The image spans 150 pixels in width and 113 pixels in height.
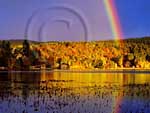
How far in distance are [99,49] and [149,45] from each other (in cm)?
1898

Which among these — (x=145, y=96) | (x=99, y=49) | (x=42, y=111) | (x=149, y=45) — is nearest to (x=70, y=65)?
(x=99, y=49)

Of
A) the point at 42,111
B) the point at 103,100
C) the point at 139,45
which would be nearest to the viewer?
the point at 42,111

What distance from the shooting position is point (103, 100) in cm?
3116

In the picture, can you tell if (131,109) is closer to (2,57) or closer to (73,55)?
(2,57)

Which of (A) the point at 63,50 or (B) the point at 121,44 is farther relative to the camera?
(B) the point at 121,44

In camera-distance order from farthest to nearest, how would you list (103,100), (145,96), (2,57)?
1. (2,57)
2. (145,96)
3. (103,100)

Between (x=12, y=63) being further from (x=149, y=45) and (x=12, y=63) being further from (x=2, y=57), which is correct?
(x=149, y=45)

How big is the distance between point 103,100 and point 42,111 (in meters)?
7.48

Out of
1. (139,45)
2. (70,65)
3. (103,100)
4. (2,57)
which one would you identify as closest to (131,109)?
(103,100)

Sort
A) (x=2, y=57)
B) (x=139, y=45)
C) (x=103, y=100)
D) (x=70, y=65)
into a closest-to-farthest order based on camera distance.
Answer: (x=103, y=100), (x=2, y=57), (x=70, y=65), (x=139, y=45)

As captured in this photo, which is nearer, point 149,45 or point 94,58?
point 94,58

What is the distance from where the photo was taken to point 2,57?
12281 centimetres

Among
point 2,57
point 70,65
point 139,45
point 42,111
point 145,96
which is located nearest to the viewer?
point 42,111

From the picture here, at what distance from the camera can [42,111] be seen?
24922mm
